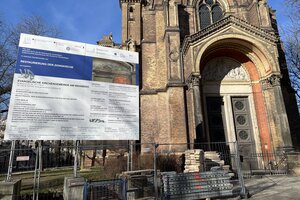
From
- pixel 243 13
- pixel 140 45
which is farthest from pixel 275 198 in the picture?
pixel 243 13

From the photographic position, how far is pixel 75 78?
288 inches

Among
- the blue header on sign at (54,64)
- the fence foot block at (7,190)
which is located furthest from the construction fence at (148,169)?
the blue header on sign at (54,64)

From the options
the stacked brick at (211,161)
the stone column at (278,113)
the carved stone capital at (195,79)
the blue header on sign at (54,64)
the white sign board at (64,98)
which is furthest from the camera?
the carved stone capital at (195,79)

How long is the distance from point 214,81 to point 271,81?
3654mm

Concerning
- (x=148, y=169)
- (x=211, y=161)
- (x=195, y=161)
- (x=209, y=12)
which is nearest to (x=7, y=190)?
(x=148, y=169)

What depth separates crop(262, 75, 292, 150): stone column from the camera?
12.6 metres

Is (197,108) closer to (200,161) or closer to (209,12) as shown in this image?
(200,161)

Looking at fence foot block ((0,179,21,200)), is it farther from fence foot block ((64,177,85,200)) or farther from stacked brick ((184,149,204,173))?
stacked brick ((184,149,204,173))

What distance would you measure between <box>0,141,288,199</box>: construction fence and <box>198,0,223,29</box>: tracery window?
34.3 ft

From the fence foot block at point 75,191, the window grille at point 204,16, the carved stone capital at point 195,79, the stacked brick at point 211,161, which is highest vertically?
the window grille at point 204,16

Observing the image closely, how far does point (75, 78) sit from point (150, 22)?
12.2m

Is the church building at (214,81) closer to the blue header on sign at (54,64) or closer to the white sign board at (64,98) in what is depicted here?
the white sign board at (64,98)

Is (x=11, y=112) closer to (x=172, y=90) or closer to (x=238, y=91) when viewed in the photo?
(x=172, y=90)

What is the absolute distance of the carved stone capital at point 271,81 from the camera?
13648 mm
